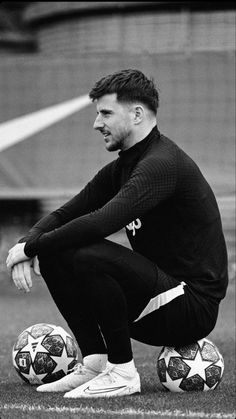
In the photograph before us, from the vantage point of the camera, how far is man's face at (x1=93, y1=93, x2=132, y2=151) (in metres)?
5.43

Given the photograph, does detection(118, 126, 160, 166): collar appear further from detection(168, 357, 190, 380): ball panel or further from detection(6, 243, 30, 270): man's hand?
detection(168, 357, 190, 380): ball panel

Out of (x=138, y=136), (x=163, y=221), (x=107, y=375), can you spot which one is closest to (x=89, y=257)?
(x=163, y=221)

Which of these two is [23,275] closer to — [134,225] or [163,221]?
[134,225]

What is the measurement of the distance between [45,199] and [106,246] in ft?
33.5

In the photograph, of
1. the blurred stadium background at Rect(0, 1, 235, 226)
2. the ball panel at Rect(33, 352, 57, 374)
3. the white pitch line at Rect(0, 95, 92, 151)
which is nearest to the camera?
the ball panel at Rect(33, 352, 57, 374)

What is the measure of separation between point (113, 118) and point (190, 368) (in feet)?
4.75

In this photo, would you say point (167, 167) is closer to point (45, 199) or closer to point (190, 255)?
point (190, 255)

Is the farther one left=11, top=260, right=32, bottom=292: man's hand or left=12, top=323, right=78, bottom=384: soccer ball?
left=12, top=323, right=78, bottom=384: soccer ball

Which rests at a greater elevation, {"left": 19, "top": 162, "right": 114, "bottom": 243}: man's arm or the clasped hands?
{"left": 19, "top": 162, "right": 114, "bottom": 243}: man's arm

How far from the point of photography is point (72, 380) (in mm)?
5645

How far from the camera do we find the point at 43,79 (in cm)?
1532

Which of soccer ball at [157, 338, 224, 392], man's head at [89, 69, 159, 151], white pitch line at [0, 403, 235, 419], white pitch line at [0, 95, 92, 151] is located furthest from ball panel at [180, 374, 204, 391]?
white pitch line at [0, 95, 92, 151]

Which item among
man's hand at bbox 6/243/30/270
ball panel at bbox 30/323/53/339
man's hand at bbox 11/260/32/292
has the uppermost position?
man's hand at bbox 6/243/30/270

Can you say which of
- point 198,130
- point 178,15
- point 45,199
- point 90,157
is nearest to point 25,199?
point 45,199
